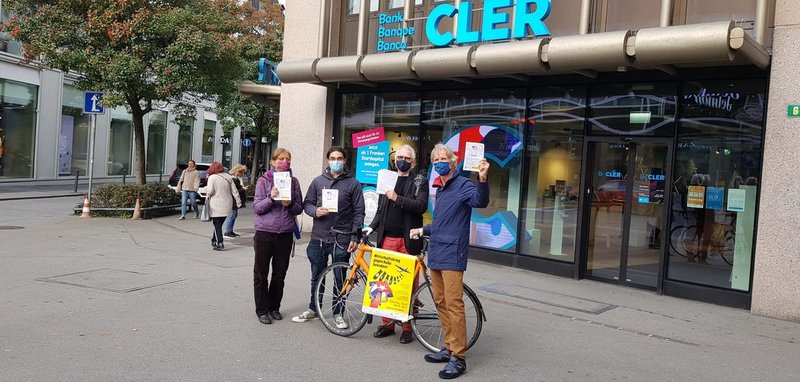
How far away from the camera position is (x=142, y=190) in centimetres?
1620

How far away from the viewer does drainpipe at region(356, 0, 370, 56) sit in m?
12.1

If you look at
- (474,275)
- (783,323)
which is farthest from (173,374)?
(783,323)

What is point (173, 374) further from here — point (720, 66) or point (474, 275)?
point (720, 66)

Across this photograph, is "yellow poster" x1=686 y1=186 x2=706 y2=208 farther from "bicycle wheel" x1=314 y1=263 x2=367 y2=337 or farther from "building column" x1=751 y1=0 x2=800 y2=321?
"bicycle wheel" x1=314 y1=263 x2=367 y2=337

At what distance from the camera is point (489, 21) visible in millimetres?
10172

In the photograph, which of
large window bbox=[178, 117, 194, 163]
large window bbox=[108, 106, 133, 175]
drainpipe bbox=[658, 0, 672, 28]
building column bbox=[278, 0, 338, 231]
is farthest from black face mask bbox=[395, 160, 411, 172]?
large window bbox=[178, 117, 194, 163]

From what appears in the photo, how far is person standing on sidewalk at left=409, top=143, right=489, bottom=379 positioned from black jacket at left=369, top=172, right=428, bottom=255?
35 cm

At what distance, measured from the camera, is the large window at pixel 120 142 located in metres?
34.2

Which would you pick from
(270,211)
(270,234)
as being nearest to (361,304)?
(270,234)

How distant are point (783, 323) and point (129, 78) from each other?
13.6 m

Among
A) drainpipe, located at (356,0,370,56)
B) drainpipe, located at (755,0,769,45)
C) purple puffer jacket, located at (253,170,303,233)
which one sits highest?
drainpipe, located at (356,0,370,56)

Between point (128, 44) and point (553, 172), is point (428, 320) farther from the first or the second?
point (128, 44)

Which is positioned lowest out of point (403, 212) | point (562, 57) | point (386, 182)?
point (403, 212)

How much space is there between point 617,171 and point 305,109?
6458 millimetres
